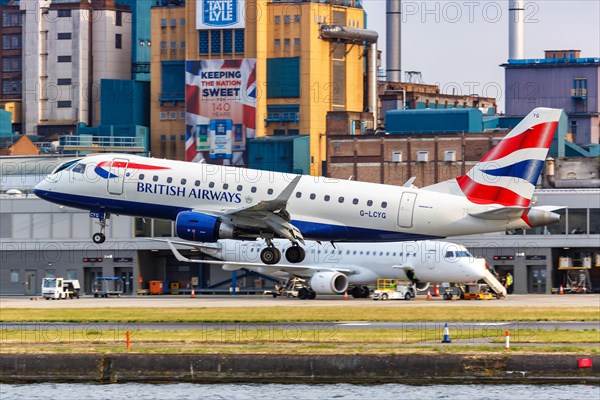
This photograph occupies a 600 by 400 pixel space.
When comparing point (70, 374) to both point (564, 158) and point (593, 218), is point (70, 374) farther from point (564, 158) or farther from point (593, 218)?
point (564, 158)

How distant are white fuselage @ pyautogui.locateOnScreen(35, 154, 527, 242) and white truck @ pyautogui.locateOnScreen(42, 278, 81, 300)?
4706cm

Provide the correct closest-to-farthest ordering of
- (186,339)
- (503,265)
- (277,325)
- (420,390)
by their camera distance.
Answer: (420,390)
(186,339)
(277,325)
(503,265)

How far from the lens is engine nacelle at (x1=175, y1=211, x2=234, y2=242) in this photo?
74438 millimetres

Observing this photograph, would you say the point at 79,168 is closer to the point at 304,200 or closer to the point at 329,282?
the point at 304,200

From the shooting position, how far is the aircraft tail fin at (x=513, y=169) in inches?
3049

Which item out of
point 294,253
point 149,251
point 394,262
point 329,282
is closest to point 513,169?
point 294,253

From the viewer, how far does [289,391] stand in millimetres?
53625

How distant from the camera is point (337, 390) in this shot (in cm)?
5403

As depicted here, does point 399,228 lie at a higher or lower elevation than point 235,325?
higher

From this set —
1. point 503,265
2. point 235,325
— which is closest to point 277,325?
point 235,325

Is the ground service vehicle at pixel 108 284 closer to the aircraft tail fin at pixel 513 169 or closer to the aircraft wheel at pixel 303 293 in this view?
the aircraft wheel at pixel 303 293

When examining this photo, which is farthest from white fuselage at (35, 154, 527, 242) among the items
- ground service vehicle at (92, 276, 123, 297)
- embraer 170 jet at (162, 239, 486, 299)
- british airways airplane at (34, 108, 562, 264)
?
ground service vehicle at (92, 276, 123, 297)

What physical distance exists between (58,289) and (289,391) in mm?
72388

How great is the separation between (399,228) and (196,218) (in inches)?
430
